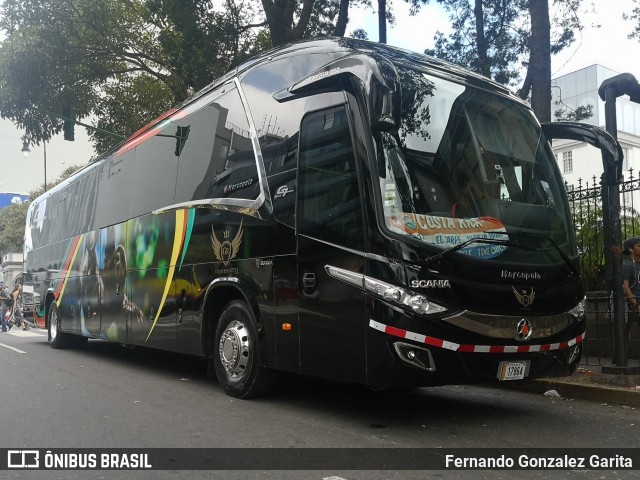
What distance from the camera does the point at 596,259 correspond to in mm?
10031

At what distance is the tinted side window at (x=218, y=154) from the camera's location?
7.14 meters

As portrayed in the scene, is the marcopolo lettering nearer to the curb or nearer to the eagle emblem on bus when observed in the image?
the curb

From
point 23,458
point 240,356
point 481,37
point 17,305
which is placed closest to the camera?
point 23,458

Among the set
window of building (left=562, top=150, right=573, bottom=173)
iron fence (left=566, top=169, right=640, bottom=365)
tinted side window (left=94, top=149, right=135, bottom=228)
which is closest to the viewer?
iron fence (left=566, top=169, right=640, bottom=365)

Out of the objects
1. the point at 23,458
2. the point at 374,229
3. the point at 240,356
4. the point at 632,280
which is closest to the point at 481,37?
the point at 632,280

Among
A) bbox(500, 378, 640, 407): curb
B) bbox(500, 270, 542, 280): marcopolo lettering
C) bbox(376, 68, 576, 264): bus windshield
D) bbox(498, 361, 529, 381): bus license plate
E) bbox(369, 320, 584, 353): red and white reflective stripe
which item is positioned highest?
bbox(376, 68, 576, 264): bus windshield

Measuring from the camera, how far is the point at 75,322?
12.7 m

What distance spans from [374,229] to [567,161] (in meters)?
46.1

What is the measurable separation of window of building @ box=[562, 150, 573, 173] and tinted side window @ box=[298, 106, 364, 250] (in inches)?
1703

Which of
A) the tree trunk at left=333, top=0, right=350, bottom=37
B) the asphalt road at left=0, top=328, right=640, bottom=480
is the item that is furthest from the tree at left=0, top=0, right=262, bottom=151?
the asphalt road at left=0, top=328, right=640, bottom=480

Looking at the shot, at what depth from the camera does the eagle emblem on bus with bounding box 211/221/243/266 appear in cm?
709

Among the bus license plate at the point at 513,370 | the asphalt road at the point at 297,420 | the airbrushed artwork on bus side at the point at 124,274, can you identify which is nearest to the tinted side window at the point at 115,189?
the airbrushed artwork on bus side at the point at 124,274

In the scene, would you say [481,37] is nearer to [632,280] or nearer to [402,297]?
[632,280]

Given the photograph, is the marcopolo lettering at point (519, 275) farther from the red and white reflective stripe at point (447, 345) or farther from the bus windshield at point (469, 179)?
the red and white reflective stripe at point (447, 345)
